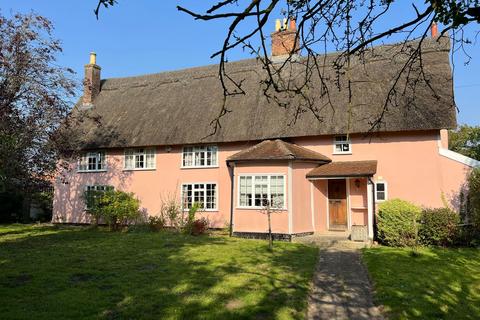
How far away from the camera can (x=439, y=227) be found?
570 inches

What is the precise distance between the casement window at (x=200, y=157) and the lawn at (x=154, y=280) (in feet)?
20.9

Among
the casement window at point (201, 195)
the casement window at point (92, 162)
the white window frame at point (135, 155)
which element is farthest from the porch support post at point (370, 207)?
the casement window at point (92, 162)

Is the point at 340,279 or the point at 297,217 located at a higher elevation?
the point at 297,217

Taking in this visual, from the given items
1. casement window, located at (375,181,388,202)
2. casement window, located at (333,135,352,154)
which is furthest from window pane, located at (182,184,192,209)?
casement window, located at (375,181,388,202)

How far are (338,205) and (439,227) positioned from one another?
4745 millimetres

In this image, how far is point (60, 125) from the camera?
18.1 m

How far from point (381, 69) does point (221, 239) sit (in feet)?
36.7

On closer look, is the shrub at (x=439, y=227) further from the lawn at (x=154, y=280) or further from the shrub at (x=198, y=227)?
the shrub at (x=198, y=227)

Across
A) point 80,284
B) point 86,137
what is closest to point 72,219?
point 86,137

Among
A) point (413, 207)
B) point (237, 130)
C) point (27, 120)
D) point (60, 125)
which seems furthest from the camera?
point (237, 130)

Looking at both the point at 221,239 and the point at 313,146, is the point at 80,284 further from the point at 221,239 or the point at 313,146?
the point at 313,146

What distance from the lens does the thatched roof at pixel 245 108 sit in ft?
56.0

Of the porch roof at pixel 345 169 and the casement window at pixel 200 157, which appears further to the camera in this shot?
the casement window at pixel 200 157

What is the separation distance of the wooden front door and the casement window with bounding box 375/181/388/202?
140 centimetres
